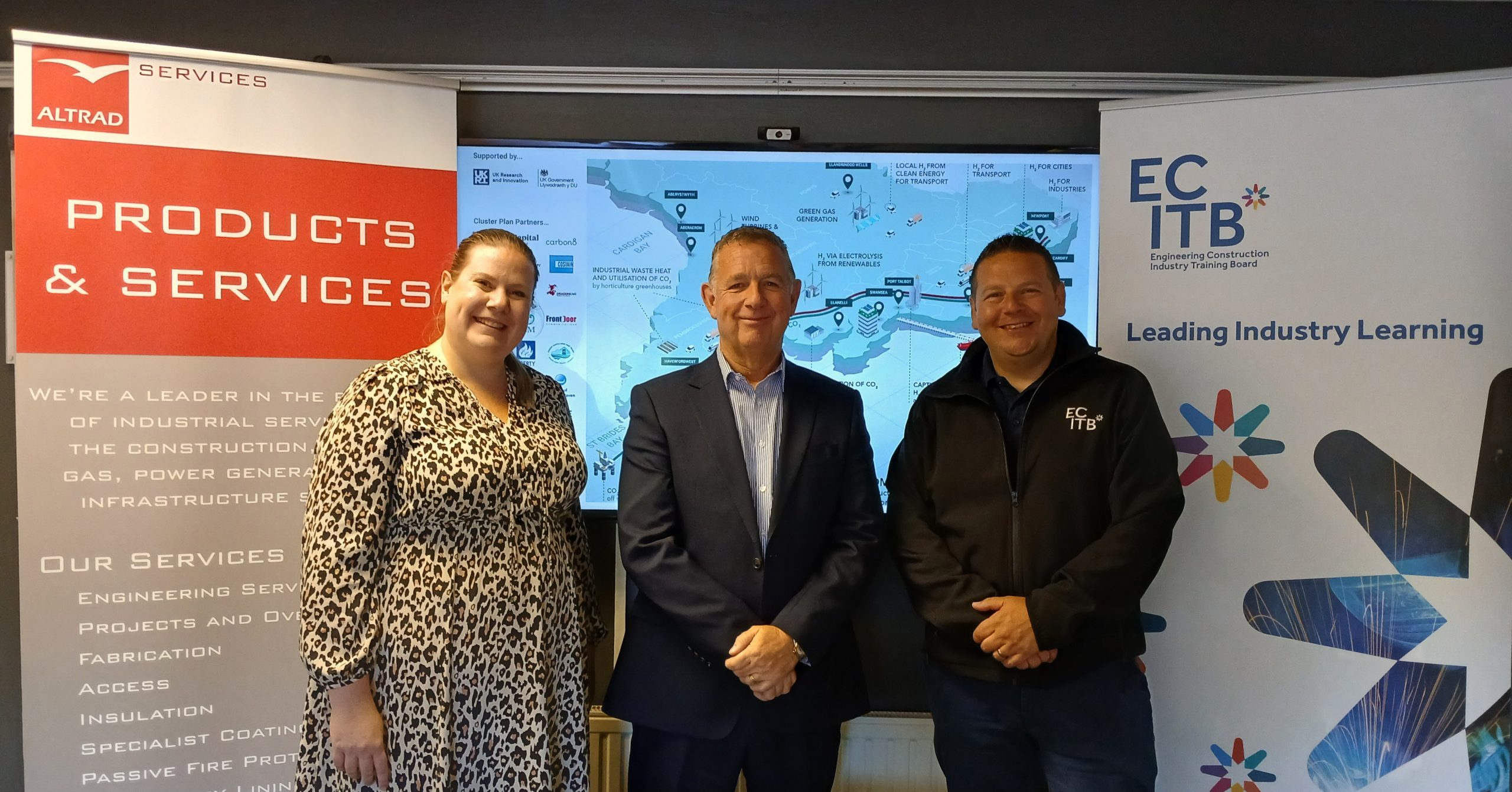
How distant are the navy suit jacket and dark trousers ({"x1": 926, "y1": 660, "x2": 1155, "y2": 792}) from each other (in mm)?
267

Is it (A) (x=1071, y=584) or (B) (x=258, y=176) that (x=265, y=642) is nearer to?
(B) (x=258, y=176)

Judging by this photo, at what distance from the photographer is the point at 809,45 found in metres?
2.72

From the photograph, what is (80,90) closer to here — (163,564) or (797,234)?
(163,564)

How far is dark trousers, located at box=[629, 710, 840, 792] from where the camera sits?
189 cm

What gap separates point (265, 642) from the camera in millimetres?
2410

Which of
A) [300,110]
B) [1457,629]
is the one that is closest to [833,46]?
[300,110]

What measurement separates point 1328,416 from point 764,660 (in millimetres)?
1836

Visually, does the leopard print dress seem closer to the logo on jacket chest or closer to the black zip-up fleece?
the black zip-up fleece

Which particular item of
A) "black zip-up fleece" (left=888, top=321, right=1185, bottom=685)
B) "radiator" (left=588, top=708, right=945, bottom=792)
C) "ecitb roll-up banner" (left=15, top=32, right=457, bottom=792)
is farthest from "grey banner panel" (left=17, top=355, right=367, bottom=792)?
"black zip-up fleece" (left=888, top=321, right=1185, bottom=685)

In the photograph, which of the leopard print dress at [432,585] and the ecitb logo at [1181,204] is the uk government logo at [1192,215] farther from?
the leopard print dress at [432,585]

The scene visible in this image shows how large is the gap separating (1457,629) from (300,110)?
3726 mm

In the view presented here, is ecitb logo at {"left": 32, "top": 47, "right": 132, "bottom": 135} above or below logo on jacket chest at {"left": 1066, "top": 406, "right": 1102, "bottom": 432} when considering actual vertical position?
above

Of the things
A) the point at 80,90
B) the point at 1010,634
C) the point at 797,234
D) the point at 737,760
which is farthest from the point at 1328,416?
the point at 80,90

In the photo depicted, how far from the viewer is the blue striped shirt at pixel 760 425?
6.39 feet
